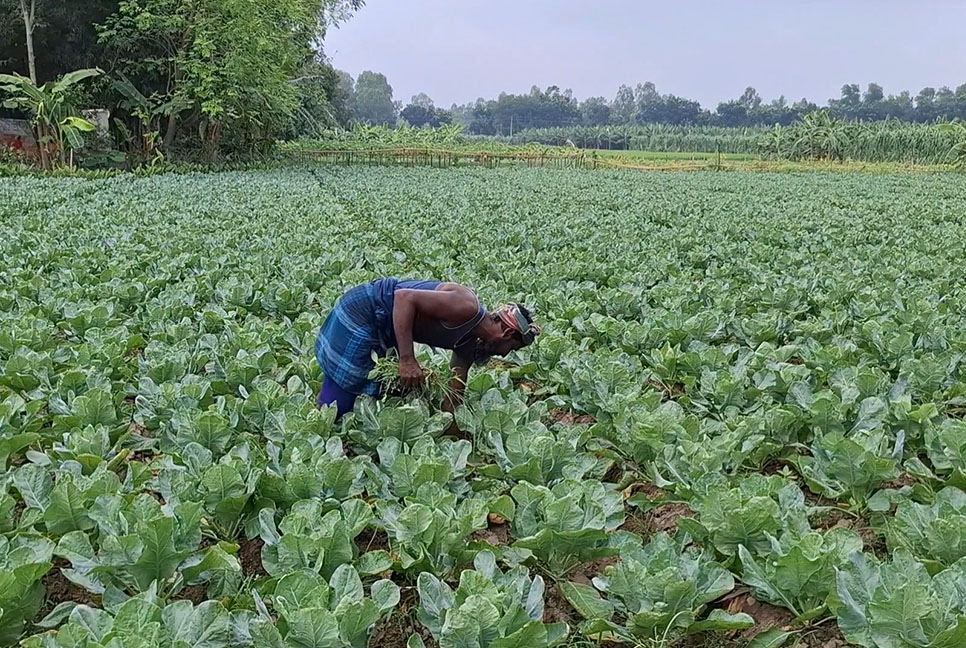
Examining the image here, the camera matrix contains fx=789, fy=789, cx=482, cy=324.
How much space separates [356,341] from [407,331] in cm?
36

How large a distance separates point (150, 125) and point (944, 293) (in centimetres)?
2670

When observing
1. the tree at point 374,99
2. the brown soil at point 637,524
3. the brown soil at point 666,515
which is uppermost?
the tree at point 374,99

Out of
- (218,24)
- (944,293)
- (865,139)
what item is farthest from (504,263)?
(865,139)

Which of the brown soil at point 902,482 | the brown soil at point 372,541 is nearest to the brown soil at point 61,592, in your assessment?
the brown soil at point 372,541

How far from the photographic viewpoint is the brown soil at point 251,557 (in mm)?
2840

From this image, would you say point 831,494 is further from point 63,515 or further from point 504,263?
point 504,263

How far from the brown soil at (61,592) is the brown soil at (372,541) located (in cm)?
90

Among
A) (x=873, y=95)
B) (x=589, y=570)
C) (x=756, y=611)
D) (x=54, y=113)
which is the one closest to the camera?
(x=756, y=611)

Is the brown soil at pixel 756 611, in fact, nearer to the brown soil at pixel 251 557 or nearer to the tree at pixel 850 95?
the brown soil at pixel 251 557

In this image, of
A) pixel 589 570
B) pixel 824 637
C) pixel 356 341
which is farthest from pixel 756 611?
pixel 356 341

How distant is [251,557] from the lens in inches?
115

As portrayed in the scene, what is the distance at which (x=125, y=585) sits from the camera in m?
2.42

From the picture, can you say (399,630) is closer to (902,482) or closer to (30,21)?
(902,482)

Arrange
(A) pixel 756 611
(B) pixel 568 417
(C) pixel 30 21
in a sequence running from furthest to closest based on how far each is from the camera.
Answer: (C) pixel 30 21
(B) pixel 568 417
(A) pixel 756 611
